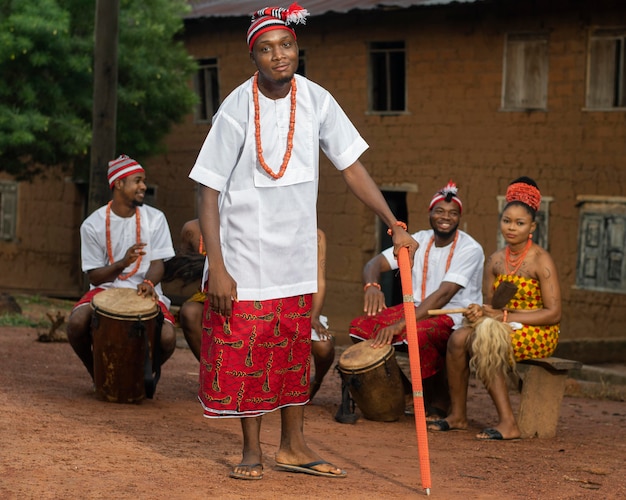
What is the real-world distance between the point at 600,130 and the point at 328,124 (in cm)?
1117

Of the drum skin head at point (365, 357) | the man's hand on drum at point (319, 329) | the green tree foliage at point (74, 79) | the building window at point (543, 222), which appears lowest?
the drum skin head at point (365, 357)

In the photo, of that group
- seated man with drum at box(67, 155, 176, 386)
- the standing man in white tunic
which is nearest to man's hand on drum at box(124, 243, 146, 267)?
seated man with drum at box(67, 155, 176, 386)

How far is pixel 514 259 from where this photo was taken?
23.9ft

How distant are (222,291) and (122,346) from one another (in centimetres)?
239

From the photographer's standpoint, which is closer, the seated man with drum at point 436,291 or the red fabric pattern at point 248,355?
the red fabric pattern at point 248,355

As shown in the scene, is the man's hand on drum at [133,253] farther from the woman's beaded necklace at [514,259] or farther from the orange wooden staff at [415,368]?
the orange wooden staff at [415,368]

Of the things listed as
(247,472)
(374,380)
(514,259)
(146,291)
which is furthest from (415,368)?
(146,291)

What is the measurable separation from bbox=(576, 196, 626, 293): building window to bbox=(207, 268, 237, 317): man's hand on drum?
37.7 feet

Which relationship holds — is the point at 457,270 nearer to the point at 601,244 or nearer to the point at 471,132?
the point at 601,244

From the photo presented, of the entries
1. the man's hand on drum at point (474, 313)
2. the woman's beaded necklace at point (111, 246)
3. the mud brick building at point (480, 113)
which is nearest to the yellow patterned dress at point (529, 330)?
the man's hand on drum at point (474, 313)

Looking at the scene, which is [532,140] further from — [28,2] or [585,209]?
[28,2]

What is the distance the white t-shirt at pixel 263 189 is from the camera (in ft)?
16.7

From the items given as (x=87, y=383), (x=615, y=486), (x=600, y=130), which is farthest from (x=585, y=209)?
Result: (x=615, y=486)

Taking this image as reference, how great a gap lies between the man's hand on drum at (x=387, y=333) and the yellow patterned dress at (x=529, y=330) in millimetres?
685
